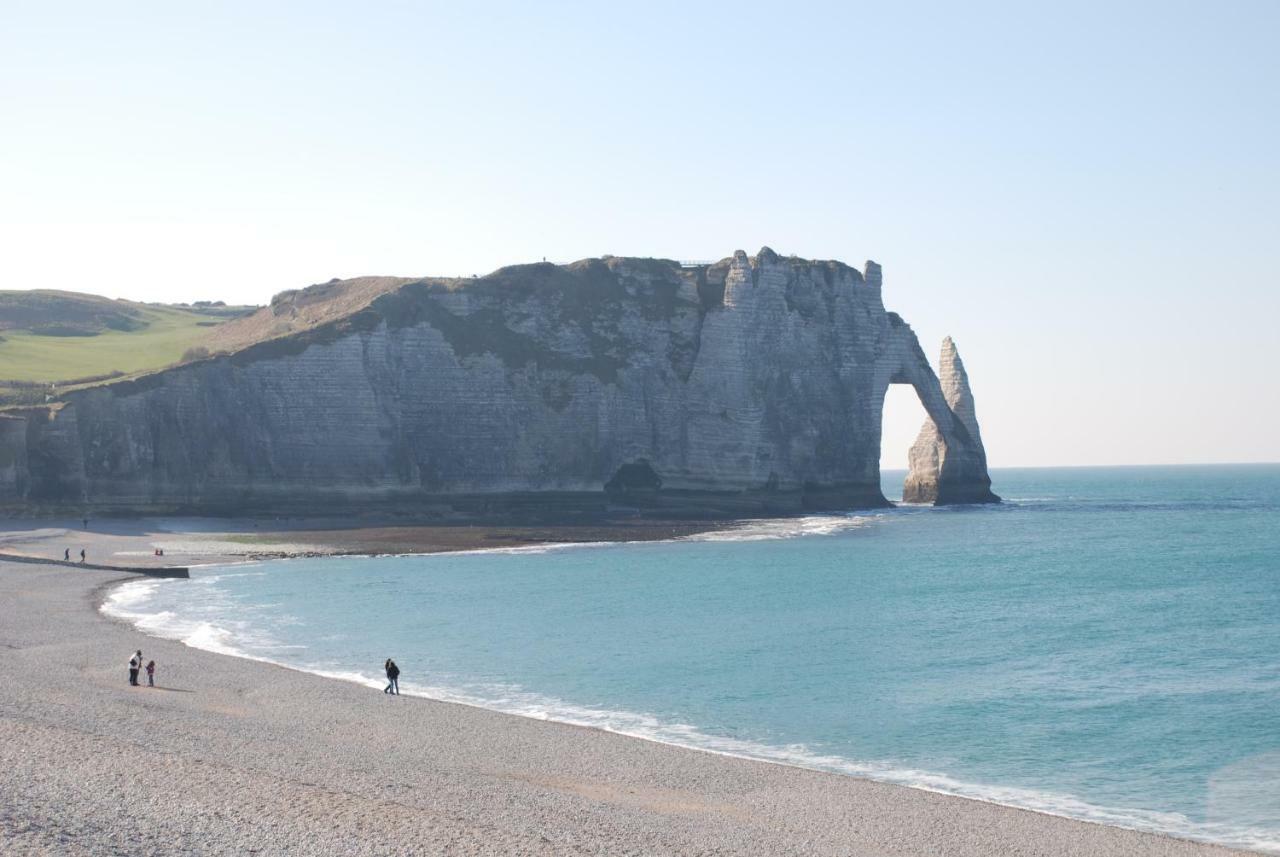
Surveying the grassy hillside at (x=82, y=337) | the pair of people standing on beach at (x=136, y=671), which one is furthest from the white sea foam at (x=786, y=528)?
the pair of people standing on beach at (x=136, y=671)

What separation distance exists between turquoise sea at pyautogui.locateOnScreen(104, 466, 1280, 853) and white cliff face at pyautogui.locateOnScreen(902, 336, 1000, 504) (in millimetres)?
34690

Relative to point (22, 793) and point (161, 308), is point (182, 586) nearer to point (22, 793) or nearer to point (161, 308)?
point (22, 793)

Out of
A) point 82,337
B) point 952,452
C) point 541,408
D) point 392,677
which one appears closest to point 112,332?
point 82,337

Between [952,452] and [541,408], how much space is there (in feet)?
130

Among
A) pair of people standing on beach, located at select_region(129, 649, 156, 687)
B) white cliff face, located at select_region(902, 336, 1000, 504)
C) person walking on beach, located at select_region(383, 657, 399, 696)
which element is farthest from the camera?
white cliff face, located at select_region(902, 336, 1000, 504)

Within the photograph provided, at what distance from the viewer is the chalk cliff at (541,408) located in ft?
257

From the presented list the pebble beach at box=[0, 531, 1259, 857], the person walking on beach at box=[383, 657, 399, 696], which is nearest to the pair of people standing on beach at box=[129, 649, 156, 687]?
the pebble beach at box=[0, 531, 1259, 857]

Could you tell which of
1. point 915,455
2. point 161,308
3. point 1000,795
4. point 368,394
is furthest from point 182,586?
point 161,308

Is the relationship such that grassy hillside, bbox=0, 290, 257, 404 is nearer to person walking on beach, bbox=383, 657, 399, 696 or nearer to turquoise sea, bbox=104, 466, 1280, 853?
turquoise sea, bbox=104, 466, 1280, 853

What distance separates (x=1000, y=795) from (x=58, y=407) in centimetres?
6913

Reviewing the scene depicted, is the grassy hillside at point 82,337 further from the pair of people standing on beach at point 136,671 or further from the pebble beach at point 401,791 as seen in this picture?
the pebble beach at point 401,791

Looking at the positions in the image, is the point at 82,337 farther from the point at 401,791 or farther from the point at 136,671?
the point at 401,791

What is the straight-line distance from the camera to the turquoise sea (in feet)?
81.2

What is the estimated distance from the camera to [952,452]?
106875 millimetres
